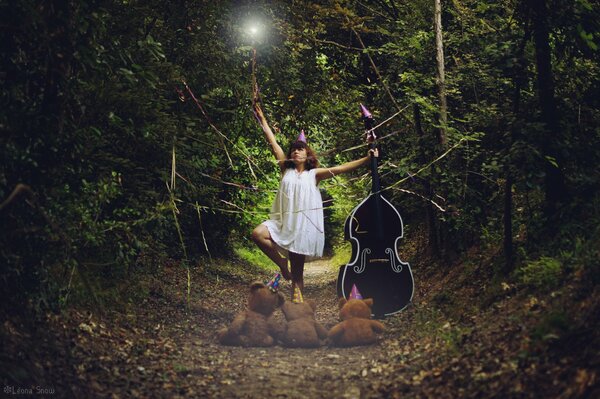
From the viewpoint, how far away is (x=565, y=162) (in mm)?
5965

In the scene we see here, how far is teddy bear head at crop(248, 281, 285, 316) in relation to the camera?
639cm

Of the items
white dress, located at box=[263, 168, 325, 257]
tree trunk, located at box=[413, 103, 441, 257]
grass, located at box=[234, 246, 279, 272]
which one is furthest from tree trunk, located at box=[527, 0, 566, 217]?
grass, located at box=[234, 246, 279, 272]

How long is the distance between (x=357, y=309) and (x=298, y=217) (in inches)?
53.5

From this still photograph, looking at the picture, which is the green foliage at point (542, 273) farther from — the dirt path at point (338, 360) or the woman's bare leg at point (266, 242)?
the woman's bare leg at point (266, 242)

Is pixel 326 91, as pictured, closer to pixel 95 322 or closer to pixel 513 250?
pixel 513 250

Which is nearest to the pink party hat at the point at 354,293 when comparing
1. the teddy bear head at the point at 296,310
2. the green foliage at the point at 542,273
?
the teddy bear head at the point at 296,310

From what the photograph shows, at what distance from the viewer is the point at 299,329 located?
621 cm

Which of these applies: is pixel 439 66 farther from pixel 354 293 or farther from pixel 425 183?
pixel 354 293

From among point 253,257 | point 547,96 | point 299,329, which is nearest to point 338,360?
point 299,329

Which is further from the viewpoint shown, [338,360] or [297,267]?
[297,267]

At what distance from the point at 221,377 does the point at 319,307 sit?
419 cm

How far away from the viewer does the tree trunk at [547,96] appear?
5.99m

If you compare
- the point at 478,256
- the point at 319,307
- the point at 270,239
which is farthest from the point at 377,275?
the point at 319,307

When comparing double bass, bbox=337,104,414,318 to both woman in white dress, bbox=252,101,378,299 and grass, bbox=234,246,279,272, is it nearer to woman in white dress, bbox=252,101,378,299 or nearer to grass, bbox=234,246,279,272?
woman in white dress, bbox=252,101,378,299
